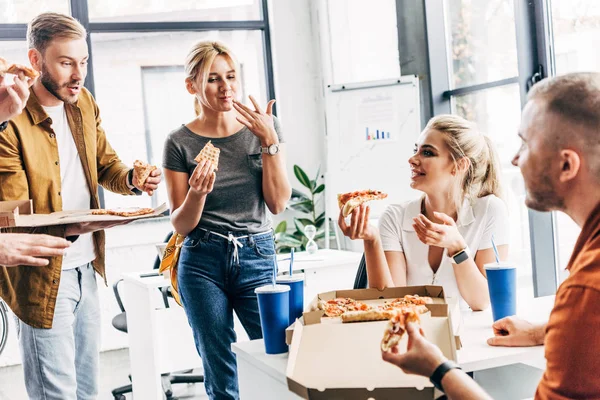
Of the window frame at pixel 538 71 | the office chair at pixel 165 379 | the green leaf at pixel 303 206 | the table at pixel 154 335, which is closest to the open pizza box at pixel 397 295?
the table at pixel 154 335

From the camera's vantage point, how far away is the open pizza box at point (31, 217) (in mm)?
2023

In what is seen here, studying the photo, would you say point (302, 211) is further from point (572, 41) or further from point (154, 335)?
point (572, 41)

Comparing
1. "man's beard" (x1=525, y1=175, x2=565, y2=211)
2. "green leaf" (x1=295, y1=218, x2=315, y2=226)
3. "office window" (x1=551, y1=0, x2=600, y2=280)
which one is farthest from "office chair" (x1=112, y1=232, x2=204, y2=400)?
"man's beard" (x1=525, y1=175, x2=565, y2=211)

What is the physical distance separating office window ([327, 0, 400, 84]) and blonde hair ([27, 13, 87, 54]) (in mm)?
3201

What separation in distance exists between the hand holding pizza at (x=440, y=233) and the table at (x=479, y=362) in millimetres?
214

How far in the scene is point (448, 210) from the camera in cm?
242

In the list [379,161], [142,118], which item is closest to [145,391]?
[379,161]

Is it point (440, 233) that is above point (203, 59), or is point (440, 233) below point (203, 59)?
below

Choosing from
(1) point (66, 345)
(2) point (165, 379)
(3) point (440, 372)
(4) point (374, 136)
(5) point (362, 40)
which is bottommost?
(2) point (165, 379)

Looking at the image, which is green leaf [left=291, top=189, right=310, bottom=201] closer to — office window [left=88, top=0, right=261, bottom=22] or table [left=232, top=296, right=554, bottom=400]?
office window [left=88, top=0, right=261, bottom=22]

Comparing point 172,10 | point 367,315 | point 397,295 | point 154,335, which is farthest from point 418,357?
point 172,10

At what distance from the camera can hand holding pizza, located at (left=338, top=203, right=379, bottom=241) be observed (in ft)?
6.70

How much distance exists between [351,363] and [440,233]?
77 cm

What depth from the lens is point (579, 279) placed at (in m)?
1.09
